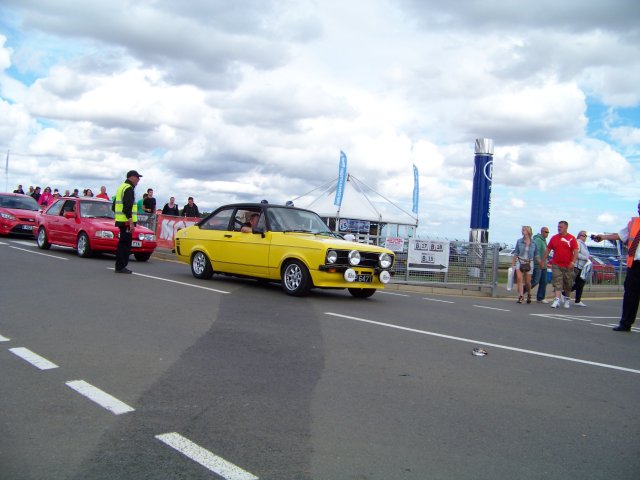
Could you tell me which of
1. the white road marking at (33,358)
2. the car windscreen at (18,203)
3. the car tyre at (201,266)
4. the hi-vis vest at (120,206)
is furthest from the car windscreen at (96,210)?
the white road marking at (33,358)

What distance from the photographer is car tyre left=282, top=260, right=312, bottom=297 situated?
32.8ft

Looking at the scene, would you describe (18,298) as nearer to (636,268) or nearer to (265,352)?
(265,352)

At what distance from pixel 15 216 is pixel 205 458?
66.3 feet

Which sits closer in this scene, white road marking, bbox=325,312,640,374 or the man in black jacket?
white road marking, bbox=325,312,640,374

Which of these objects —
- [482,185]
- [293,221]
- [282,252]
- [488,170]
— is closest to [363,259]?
[282,252]

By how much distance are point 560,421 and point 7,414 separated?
386 centimetres

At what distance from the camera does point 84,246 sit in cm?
1530

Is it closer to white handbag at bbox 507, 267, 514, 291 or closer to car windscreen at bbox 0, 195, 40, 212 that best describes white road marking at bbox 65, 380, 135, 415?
white handbag at bbox 507, 267, 514, 291

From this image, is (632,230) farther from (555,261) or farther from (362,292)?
(362,292)

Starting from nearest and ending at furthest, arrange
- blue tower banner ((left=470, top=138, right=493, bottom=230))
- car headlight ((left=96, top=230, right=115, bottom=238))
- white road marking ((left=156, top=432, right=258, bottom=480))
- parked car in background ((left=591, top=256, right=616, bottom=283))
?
1. white road marking ((left=156, top=432, right=258, bottom=480))
2. car headlight ((left=96, top=230, right=115, bottom=238))
3. parked car in background ((left=591, top=256, right=616, bottom=283))
4. blue tower banner ((left=470, top=138, right=493, bottom=230))

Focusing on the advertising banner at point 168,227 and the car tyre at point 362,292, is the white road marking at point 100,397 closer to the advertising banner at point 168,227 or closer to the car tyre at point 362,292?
the car tyre at point 362,292

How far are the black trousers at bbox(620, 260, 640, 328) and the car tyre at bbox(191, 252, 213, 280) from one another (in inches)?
297

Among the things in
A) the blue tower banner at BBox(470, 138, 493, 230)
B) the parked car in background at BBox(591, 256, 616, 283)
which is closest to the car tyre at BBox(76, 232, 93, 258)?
the blue tower banner at BBox(470, 138, 493, 230)

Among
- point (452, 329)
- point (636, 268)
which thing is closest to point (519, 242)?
point (636, 268)
